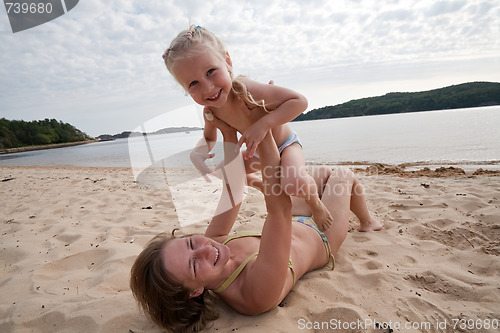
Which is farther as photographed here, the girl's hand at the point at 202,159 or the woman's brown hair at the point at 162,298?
the girl's hand at the point at 202,159

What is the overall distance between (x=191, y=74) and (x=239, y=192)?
3.51 ft

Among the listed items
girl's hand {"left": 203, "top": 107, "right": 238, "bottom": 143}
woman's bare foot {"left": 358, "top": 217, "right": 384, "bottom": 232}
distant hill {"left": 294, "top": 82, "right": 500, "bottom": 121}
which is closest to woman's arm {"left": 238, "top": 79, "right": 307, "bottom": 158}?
girl's hand {"left": 203, "top": 107, "right": 238, "bottom": 143}

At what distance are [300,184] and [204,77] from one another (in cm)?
94

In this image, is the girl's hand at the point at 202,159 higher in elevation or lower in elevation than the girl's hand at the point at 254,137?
lower

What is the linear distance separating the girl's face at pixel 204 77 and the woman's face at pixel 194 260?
3.03 ft

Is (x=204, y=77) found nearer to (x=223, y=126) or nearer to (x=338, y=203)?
(x=223, y=126)

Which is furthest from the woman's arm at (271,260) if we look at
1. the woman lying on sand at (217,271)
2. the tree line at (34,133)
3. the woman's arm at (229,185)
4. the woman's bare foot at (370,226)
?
the tree line at (34,133)

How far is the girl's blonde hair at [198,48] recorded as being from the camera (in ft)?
6.52

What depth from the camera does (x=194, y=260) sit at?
1659 millimetres

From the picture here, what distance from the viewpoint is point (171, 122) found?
3.77 m

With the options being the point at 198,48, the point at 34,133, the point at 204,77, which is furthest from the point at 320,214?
the point at 34,133

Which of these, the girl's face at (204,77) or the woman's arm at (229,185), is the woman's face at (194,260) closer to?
the woman's arm at (229,185)

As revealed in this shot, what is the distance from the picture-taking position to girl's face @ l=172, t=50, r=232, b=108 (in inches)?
76.9

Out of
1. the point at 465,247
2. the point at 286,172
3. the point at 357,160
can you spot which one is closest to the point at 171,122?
the point at 286,172
